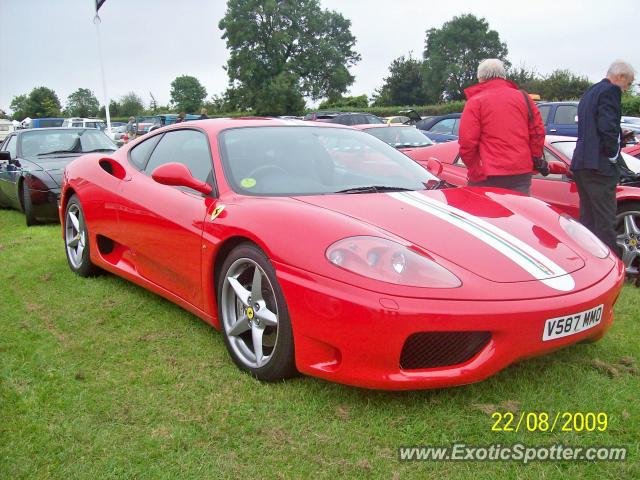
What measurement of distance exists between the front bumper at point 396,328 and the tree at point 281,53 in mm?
55892

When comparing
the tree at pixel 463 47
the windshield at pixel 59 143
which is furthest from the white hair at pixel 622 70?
the tree at pixel 463 47

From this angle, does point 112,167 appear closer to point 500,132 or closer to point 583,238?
point 500,132

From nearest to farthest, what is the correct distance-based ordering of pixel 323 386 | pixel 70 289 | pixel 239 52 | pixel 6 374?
1. pixel 323 386
2. pixel 6 374
3. pixel 70 289
4. pixel 239 52

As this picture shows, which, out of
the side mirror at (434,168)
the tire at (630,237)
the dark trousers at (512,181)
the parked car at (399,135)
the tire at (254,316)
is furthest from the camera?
the parked car at (399,135)

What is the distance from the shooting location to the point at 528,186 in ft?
14.4

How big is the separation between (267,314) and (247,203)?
55 cm

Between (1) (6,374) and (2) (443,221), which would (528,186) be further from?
(1) (6,374)

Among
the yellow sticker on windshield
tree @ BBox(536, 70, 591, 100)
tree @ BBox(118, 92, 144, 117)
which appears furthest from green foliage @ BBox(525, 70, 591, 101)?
tree @ BBox(118, 92, 144, 117)

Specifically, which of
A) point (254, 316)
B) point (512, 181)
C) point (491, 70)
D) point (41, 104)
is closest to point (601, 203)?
point (512, 181)

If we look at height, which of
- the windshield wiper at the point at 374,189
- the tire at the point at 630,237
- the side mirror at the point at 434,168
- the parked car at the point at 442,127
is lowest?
the tire at the point at 630,237

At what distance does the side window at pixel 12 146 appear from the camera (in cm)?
805

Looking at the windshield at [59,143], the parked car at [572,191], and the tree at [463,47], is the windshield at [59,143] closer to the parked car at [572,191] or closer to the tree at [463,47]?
the parked car at [572,191]

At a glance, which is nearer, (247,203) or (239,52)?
(247,203)

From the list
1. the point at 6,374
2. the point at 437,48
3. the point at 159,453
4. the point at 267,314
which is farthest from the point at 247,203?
the point at 437,48
